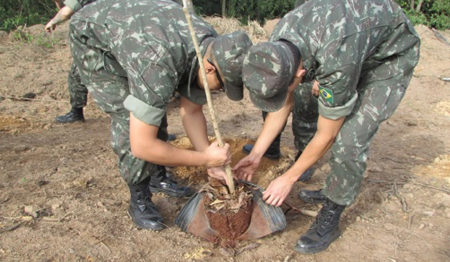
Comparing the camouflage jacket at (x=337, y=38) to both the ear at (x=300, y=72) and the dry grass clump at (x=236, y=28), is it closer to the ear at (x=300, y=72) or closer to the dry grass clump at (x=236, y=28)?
the ear at (x=300, y=72)

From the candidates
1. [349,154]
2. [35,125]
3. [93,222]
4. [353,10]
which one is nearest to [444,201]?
[349,154]

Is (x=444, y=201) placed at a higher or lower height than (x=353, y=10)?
lower

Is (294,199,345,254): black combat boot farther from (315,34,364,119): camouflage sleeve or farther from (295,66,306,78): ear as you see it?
(295,66,306,78): ear

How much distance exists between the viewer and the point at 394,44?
8.09 feet

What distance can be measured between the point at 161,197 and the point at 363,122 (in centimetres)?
165

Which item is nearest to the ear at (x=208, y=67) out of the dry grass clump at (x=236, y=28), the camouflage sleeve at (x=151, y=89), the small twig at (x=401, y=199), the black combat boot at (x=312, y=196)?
the camouflage sleeve at (x=151, y=89)

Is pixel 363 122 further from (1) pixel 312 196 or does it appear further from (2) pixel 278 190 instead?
(1) pixel 312 196

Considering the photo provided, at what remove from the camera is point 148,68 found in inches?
80.4

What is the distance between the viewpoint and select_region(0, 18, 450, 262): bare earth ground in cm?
266

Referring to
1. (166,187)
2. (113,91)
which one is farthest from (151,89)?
(166,187)

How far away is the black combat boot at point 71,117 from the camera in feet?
15.9

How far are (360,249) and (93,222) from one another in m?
1.80

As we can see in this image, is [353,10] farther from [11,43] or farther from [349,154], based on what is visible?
[11,43]

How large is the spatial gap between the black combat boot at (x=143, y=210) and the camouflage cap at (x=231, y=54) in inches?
43.7
